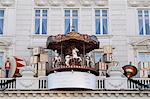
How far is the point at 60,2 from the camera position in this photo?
42375 millimetres

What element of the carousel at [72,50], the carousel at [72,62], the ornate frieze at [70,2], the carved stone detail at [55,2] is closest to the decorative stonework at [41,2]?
the ornate frieze at [70,2]

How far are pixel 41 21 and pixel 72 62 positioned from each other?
332 inches

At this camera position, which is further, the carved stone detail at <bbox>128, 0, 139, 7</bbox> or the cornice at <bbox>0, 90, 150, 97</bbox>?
the carved stone detail at <bbox>128, 0, 139, 7</bbox>

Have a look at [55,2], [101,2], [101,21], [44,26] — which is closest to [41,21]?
[44,26]

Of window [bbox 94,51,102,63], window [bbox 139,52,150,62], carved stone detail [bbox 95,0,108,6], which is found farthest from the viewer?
carved stone detail [bbox 95,0,108,6]

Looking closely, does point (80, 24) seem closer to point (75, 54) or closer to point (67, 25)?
point (67, 25)

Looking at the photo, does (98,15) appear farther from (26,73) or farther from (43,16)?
(26,73)

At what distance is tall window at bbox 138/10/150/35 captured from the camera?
→ 4197 cm

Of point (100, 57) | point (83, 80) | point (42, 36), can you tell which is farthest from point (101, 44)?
point (83, 80)

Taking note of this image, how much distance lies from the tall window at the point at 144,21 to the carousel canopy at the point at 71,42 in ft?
22.9

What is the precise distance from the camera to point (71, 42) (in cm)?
3609

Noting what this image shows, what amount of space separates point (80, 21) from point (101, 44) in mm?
2983

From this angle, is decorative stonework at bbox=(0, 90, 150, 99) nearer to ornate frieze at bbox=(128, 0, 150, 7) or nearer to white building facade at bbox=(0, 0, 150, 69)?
white building facade at bbox=(0, 0, 150, 69)

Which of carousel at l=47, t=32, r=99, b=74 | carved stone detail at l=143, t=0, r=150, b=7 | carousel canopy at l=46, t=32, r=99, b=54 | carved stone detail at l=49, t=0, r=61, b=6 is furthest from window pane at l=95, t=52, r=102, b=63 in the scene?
carved stone detail at l=143, t=0, r=150, b=7
